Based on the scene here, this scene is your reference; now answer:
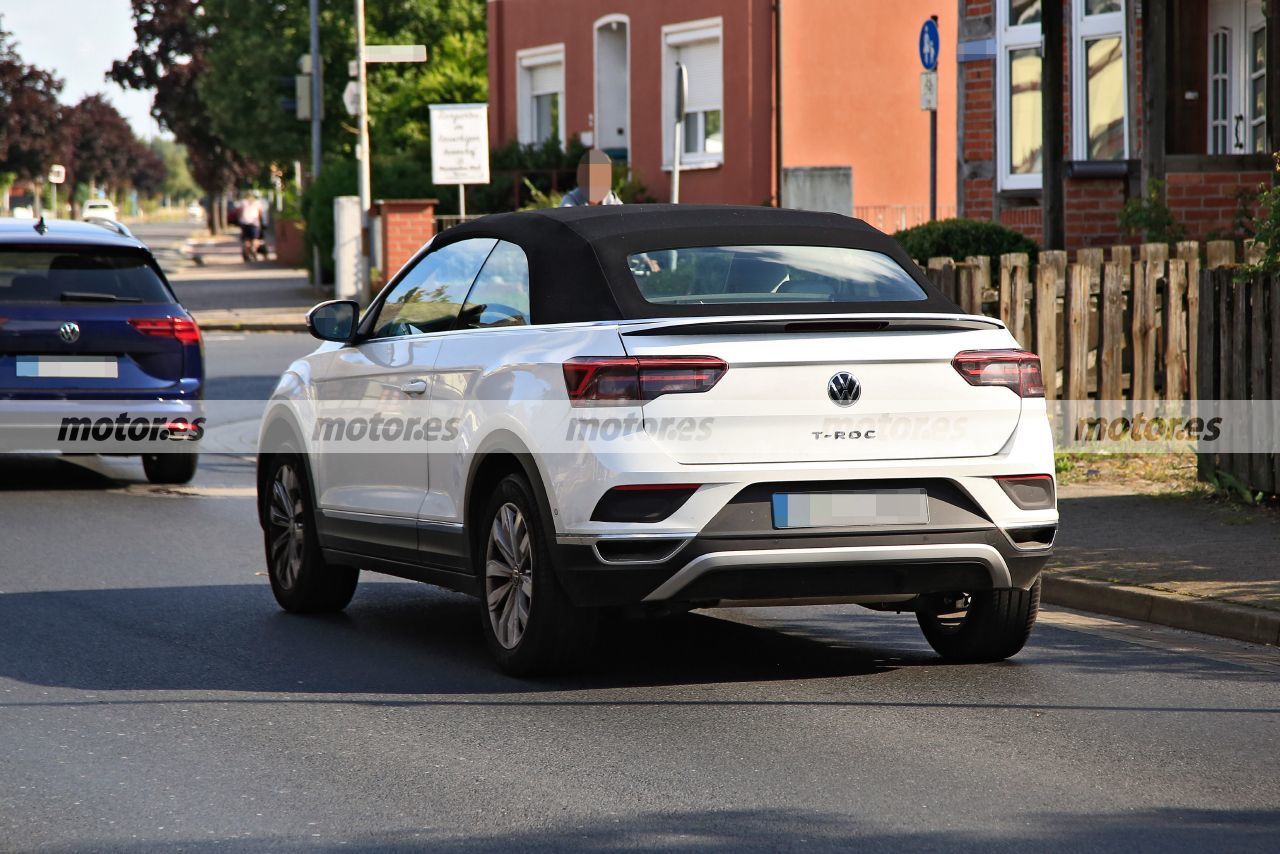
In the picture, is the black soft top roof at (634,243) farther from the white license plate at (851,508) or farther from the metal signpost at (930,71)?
the metal signpost at (930,71)

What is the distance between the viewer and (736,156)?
30.9 meters

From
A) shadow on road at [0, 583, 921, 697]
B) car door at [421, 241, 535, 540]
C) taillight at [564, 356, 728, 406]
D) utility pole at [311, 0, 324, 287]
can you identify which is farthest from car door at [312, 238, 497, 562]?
utility pole at [311, 0, 324, 287]

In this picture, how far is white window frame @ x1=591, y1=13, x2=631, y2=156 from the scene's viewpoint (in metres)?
33.2

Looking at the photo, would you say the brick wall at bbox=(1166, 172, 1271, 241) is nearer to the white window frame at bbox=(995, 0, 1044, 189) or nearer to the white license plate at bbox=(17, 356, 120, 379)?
the white window frame at bbox=(995, 0, 1044, 189)

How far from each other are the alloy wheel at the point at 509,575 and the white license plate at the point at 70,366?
6.76 meters

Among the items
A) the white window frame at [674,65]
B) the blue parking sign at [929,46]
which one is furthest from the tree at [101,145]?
the blue parking sign at [929,46]

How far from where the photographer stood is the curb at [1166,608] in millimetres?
8164

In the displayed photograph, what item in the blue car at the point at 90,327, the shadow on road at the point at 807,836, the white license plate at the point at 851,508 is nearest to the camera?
the shadow on road at the point at 807,836

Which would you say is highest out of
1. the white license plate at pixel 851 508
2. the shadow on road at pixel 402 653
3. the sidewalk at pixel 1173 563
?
the white license plate at pixel 851 508

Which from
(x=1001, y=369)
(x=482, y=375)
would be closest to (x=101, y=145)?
(x=482, y=375)

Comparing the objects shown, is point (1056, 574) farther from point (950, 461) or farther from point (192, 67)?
point (192, 67)

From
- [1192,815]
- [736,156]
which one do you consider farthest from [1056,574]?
[736,156]

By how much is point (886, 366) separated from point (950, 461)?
0.39 meters

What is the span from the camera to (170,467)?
14.3 meters
